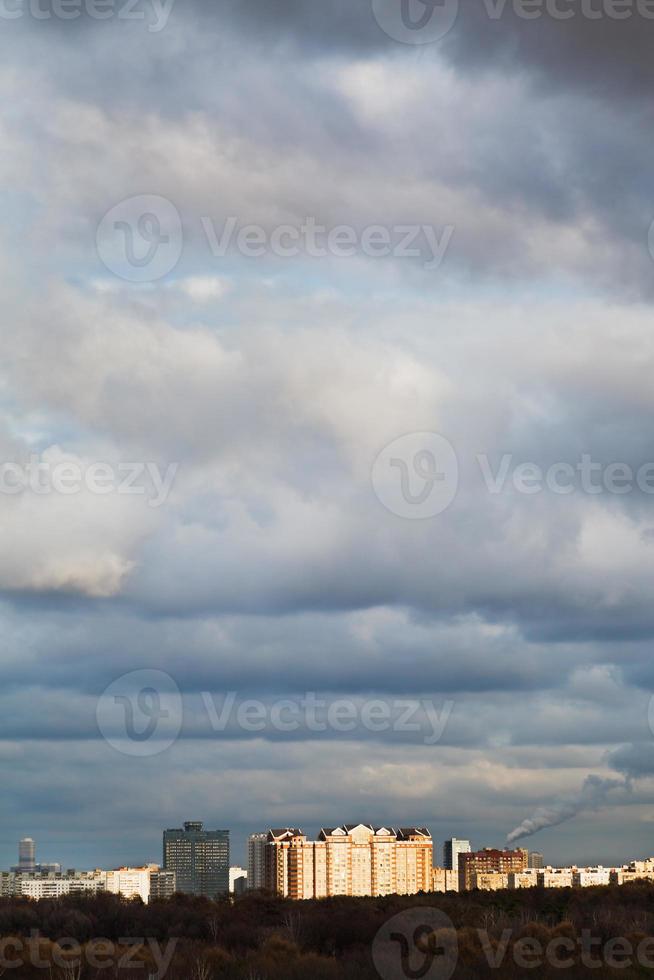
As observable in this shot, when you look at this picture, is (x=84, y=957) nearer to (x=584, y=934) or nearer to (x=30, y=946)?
(x=30, y=946)

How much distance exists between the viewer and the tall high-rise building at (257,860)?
116625 mm

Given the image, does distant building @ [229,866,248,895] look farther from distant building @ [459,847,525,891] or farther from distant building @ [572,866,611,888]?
distant building @ [572,866,611,888]

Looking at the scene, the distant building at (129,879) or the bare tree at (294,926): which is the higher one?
the bare tree at (294,926)

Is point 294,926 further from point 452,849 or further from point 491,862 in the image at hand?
point 452,849

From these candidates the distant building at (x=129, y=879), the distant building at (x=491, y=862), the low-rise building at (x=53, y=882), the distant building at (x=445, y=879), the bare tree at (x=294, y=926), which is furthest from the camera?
the distant building at (x=491, y=862)

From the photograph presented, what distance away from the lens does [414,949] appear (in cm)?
3531

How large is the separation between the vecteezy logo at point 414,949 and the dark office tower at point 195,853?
79.6 metres

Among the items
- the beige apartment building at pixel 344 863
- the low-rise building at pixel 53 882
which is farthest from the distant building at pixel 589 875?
the low-rise building at pixel 53 882

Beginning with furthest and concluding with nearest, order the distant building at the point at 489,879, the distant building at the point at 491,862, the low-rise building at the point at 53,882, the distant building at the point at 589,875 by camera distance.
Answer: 1. the distant building at the point at 589,875
2. the distant building at the point at 491,862
3. the distant building at the point at 489,879
4. the low-rise building at the point at 53,882

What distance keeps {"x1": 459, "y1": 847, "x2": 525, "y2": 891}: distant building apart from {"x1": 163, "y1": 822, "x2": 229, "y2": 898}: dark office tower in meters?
26.2

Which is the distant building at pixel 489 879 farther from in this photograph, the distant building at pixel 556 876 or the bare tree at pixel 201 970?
the bare tree at pixel 201 970

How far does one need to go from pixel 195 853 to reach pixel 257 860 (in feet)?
36.9

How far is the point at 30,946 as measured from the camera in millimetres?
34625

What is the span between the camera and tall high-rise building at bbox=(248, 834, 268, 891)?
4592 inches
